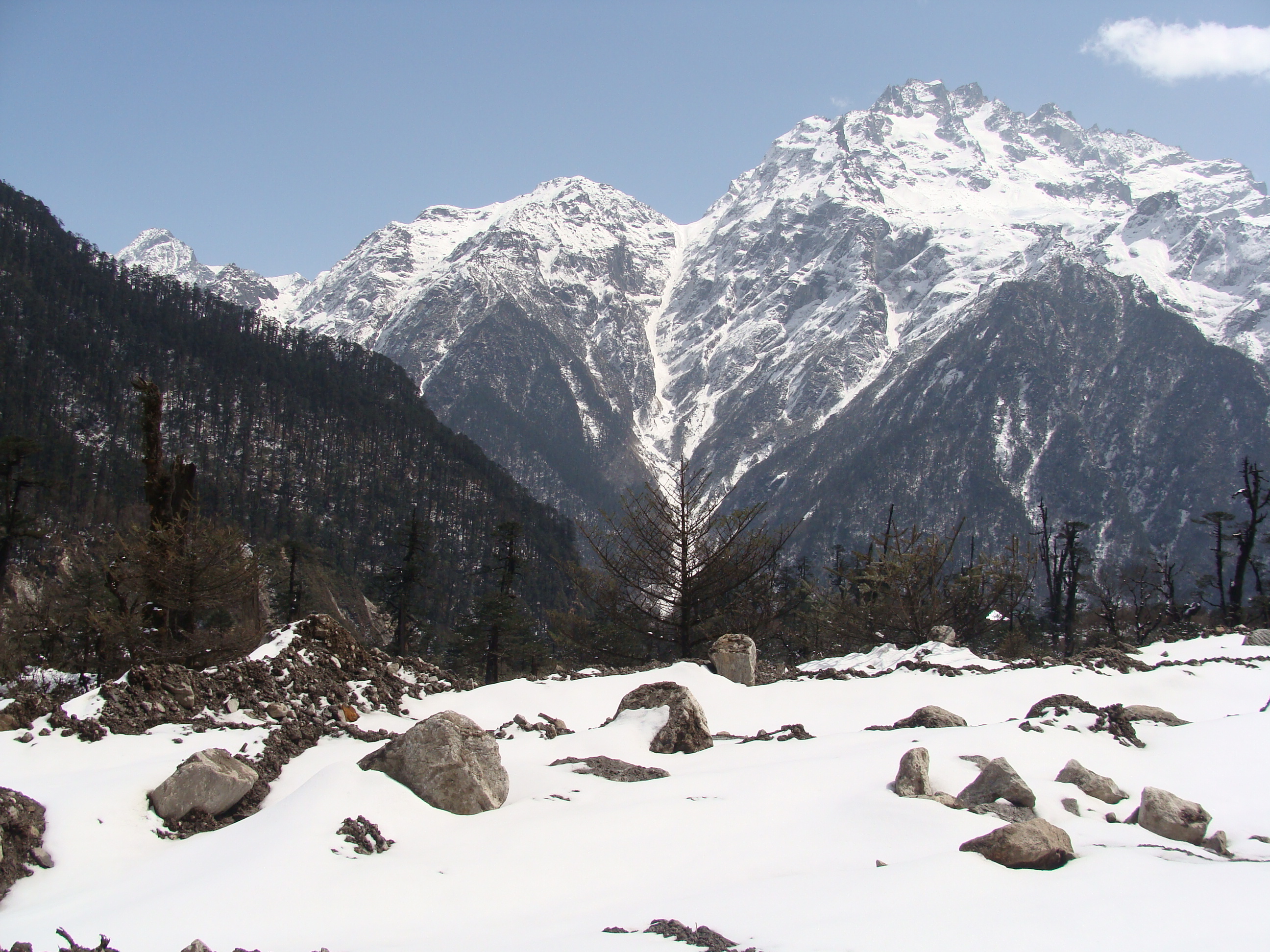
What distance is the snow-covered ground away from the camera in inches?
Answer: 153

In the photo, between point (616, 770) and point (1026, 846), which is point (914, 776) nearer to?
point (1026, 846)

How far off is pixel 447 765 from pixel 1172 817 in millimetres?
5581

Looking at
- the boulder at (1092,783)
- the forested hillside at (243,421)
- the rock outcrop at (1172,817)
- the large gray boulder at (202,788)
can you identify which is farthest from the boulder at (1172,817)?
the forested hillside at (243,421)

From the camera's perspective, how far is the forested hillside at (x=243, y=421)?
303ft

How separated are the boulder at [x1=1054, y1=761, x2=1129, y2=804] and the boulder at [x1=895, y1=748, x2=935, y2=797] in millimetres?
1234

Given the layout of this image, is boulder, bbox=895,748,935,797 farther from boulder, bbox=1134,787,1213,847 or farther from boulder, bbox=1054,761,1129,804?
boulder, bbox=1134,787,1213,847

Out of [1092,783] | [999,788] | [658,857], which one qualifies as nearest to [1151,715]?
[1092,783]

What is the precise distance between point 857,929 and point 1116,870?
1.92 m

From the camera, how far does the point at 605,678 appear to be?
12805 millimetres

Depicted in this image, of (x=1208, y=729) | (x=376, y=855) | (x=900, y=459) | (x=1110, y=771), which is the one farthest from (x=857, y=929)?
(x=900, y=459)

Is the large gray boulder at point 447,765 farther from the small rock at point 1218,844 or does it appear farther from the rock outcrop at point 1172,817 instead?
the small rock at point 1218,844

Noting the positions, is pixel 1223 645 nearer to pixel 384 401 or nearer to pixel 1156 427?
pixel 384 401

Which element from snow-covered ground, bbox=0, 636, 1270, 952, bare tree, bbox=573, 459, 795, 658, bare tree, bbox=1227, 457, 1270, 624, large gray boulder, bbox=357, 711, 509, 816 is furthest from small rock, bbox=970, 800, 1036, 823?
bare tree, bbox=1227, 457, 1270, 624

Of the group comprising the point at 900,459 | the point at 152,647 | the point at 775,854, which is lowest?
the point at 775,854
